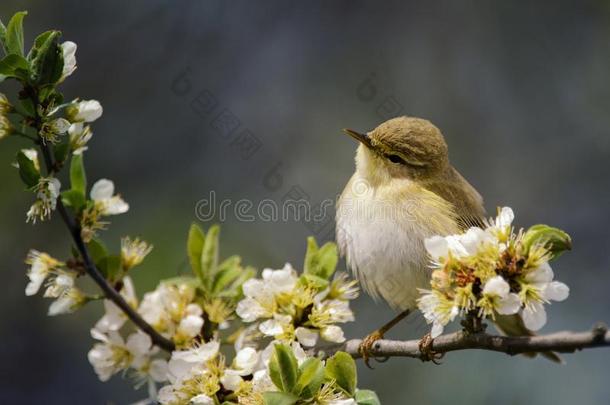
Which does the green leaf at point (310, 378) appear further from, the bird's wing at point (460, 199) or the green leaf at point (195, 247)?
the bird's wing at point (460, 199)

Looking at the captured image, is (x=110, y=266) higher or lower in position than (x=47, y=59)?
lower

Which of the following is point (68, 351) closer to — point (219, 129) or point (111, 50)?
point (219, 129)

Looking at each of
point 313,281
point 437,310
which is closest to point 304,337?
point 313,281

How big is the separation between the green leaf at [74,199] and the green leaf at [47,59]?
1.36 ft

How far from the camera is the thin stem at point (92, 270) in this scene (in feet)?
6.27

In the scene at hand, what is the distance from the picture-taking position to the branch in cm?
134

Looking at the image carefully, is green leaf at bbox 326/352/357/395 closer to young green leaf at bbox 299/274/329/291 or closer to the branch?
the branch

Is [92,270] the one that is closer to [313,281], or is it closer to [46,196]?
[46,196]

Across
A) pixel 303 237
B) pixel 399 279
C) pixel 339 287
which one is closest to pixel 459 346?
pixel 339 287

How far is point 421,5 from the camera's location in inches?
224

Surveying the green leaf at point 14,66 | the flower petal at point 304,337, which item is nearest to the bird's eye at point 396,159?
the flower petal at point 304,337

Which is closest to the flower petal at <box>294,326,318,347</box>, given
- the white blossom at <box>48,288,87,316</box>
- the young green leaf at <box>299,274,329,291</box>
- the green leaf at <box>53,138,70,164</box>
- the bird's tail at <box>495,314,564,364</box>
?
the young green leaf at <box>299,274,329,291</box>

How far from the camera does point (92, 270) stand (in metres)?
2.07

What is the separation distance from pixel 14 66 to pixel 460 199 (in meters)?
2.23
